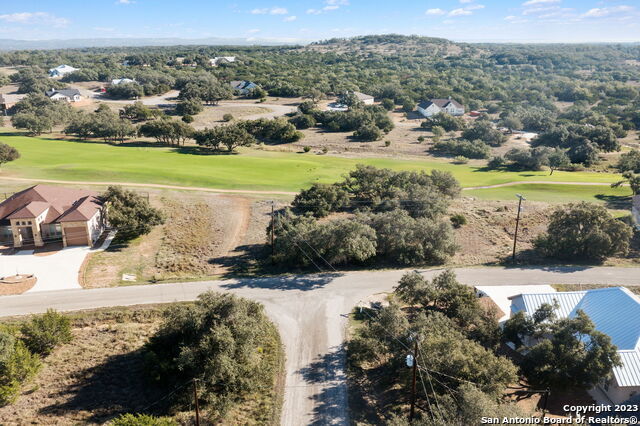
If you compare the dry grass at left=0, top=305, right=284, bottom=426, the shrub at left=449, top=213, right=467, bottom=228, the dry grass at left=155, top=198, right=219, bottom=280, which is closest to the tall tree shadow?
the dry grass at left=0, top=305, right=284, bottom=426

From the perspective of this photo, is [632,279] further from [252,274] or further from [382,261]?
[252,274]

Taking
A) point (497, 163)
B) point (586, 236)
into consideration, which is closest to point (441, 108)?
point (497, 163)

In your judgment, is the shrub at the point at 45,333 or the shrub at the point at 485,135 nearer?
the shrub at the point at 45,333

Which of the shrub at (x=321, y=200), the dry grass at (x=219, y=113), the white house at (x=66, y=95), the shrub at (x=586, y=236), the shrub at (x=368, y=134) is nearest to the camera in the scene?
the shrub at (x=586, y=236)

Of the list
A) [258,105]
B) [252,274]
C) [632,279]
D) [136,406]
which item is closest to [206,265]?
[252,274]

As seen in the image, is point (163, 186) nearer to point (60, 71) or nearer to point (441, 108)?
point (441, 108)

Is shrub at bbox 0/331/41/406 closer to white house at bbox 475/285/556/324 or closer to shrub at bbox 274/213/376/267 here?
shrub at bbox 274/213/376/267

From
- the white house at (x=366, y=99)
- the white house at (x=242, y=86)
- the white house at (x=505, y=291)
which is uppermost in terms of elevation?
the white house at (x=242, y=86)

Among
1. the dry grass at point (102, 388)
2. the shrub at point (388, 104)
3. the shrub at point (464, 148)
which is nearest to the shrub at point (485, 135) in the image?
the shrub at point (464, 148)

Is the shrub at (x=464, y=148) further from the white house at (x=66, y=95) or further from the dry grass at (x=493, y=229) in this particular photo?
the white house at (x=66, y=95)
